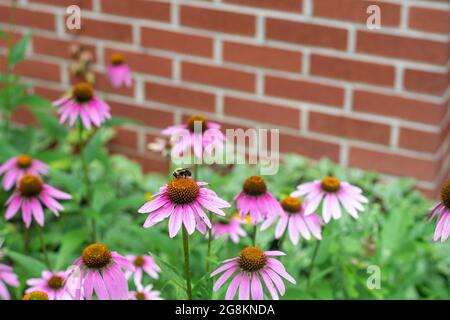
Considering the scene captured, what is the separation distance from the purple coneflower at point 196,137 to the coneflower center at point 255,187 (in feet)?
0.41

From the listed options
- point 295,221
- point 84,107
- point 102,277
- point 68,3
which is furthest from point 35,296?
point 68,3

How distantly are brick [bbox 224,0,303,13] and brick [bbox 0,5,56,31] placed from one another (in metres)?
0.66

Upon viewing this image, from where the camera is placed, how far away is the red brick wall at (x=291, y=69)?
7.15ft

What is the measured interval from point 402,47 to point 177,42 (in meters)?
0.69

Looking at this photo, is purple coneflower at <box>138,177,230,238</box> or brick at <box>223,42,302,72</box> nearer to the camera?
purple coneflower at <box>138,177,230,238</box>

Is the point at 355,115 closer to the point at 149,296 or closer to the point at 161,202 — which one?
the point at 149,296

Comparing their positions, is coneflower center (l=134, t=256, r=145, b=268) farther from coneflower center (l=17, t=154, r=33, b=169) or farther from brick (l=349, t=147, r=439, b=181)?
brick (l=349, t=147, r=439, b=181)

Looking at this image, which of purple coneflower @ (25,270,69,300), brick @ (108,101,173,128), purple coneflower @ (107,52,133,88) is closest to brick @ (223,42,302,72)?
brick @ (108,101,173,128)

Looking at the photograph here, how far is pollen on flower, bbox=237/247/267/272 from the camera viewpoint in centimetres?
112

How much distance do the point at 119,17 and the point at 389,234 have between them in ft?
3.67

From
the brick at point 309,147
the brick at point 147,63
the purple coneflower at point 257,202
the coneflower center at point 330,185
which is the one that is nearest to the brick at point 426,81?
the brick at point 309,147

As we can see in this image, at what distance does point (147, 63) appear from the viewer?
2504 mm

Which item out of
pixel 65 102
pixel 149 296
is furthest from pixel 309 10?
pixel 149 296

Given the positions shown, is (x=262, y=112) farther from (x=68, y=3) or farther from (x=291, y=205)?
(x=291, y=205)
